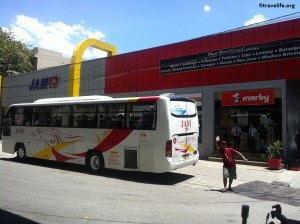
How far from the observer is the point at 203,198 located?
33.0 feet

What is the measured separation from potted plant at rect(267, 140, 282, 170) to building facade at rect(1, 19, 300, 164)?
720mm

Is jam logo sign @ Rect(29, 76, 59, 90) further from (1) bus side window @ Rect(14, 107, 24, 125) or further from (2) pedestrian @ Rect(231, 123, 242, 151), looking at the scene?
(2) pedestrian @ Rect(231, 123, 242, 151)

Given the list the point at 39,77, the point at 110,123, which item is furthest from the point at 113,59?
the point at 110,123

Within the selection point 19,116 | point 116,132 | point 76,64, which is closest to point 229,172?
point 116,132

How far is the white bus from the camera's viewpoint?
40.3ft

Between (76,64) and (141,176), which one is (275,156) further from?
(76,64)

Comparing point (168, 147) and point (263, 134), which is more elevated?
point (263, 134)

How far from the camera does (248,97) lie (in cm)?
1717

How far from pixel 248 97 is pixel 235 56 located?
2108 mm

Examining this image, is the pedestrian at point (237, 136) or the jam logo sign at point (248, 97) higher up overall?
the jam logo sign at point (248, 97)

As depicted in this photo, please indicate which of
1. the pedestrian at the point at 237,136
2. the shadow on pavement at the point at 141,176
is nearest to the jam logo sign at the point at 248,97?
the pedestrian at the point at 237,136

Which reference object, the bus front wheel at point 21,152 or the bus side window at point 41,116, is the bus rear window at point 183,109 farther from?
the bus front wheel at point 21,152

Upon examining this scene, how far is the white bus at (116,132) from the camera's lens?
12.3 m

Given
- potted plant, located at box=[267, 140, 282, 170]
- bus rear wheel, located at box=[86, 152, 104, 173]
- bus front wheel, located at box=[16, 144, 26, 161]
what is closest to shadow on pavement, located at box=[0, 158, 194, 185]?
bus rear wheel, located at box=[86, 152, 104, 173]
